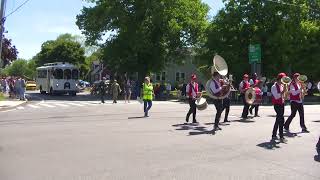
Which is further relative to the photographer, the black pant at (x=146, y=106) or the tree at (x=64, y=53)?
the tree at (x=64, y=53)

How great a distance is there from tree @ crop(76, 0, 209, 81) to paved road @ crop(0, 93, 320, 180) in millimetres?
32778

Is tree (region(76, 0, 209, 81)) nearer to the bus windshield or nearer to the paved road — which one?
the bus windshield

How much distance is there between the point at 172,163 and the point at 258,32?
124ft

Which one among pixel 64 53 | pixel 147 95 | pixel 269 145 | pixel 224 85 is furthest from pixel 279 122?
pixel 64 53

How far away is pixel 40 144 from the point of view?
1329 centimetres

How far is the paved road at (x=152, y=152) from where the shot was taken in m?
9.59

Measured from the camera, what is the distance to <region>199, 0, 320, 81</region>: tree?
4609cm

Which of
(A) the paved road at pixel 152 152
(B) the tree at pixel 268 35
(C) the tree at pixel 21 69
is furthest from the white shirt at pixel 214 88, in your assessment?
(C) the tree at pixel 21 69

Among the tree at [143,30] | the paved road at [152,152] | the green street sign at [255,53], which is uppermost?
the tree at [143,30]

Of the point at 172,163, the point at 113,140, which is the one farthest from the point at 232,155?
the point at 113,140

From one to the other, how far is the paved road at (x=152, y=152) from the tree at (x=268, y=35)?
28.4 meters

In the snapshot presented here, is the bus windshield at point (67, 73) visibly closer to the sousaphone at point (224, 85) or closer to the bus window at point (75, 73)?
the bus window at point (75, 73)

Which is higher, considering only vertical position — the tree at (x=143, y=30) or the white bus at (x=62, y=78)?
the tree at (x=143, y=30)

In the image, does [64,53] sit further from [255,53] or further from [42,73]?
[255,53]
